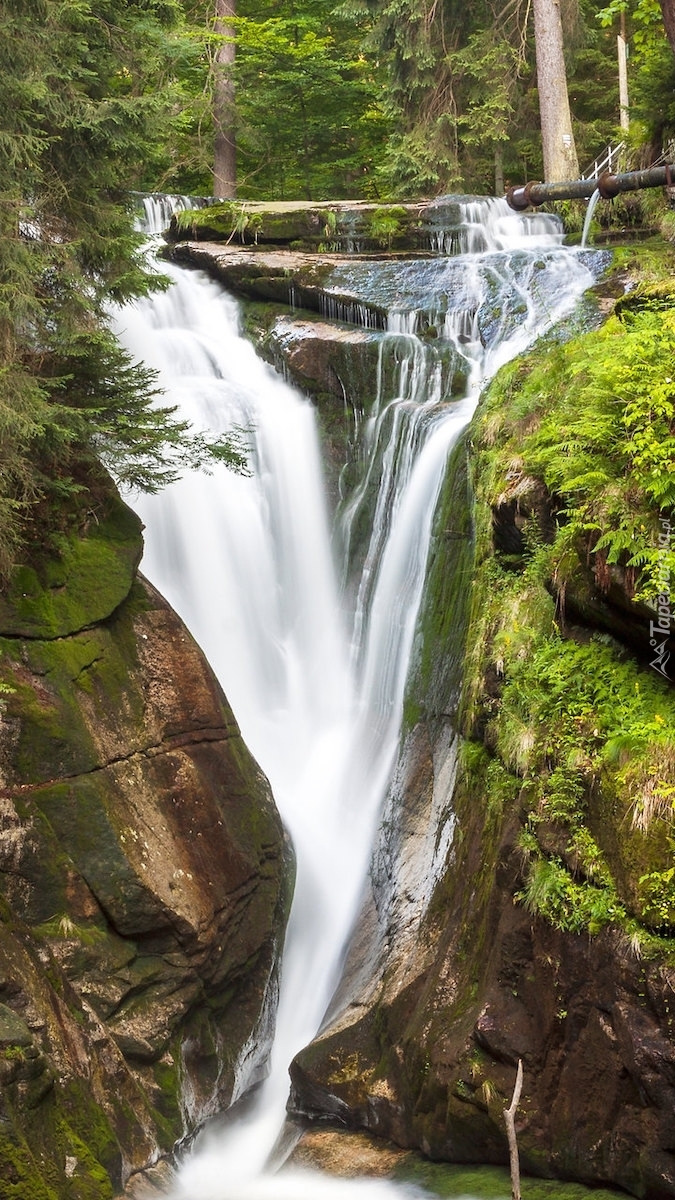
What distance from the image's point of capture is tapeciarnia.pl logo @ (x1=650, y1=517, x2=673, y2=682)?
5855mm

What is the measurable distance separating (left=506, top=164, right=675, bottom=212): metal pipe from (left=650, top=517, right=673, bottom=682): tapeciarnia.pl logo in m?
10.1

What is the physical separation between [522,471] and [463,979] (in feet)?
11.7

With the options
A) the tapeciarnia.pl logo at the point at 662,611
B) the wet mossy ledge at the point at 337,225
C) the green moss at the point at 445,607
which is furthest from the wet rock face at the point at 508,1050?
the wet mossy ledge at the point at 337,225

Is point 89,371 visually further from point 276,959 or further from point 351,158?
point 351,158

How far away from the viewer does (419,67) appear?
66.2 ft

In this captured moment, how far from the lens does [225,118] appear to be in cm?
2245

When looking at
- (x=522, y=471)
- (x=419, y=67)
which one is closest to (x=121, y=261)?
(x=522, y=471)

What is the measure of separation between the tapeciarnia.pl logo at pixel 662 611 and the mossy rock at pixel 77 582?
4.54m

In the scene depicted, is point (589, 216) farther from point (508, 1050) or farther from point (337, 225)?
point (508, 1050)

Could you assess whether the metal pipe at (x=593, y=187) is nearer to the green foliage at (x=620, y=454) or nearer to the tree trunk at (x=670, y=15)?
the tree trunk at (x=670, y=15)

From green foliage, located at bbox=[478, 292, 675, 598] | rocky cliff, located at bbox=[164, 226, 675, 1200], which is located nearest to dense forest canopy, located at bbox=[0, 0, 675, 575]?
rocky cliff, located at bbox=[164, 226, 675, 1200]

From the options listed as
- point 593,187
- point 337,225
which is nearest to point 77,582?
point 337,225

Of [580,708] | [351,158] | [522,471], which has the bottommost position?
[580,708]

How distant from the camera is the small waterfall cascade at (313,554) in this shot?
929cm
